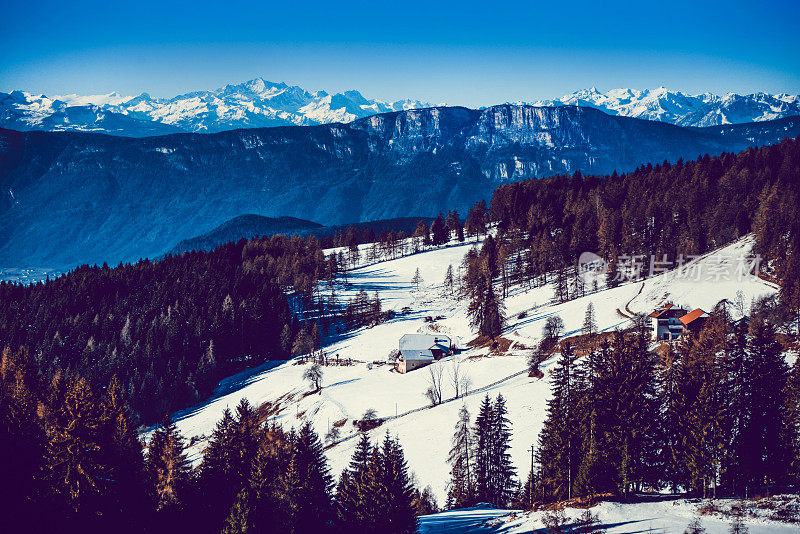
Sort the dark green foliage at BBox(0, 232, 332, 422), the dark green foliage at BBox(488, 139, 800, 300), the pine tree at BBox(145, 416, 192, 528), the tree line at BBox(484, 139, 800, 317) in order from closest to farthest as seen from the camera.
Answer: the pine tree at BBox(145, 416, 192, 528)
the tree line at BBox(484, 139, 800, 317)
the dark green foliage at BBox(488, 139, 800, 300)
the dark green foliage at BBox(0, 232, 332, 422)

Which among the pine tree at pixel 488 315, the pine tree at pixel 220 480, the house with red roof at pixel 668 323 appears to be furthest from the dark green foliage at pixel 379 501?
the pine tree at pixel 488 315

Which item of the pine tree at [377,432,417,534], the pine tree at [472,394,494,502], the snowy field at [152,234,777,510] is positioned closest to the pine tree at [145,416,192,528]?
the pine tree at [377,432,417,534]

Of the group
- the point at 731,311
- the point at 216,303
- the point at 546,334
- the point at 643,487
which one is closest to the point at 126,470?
the point at 643,487

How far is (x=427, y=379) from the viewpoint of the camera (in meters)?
80.4

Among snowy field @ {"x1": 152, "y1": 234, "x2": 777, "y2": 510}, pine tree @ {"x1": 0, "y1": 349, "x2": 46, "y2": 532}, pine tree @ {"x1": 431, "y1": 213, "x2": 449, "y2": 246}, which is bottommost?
snowy field @ {"x1": 152, "y1": 234, "x2": 777, "y2": 510}

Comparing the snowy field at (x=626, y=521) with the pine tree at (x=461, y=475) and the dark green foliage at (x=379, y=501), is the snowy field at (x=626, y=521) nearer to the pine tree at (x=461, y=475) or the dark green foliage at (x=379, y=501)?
the dark green foliage at (x=379, y=501)

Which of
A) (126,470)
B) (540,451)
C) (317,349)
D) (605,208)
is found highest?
(605,208)

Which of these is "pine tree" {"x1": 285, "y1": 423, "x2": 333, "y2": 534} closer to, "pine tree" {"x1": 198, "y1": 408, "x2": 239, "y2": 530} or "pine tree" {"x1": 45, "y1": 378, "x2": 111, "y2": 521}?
"pine tree" {"x1": 198, "y1": 408, "x2": 239, "y2": 530}

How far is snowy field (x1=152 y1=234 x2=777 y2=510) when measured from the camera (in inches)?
2312

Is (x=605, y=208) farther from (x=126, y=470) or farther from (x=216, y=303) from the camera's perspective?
(x=126, y=470)

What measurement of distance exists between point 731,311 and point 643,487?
4560 cm

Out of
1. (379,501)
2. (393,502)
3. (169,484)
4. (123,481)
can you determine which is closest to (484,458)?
(393,502)

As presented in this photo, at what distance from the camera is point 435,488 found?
49875 millimetres

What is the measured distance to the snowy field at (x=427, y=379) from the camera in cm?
5872
